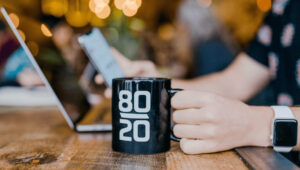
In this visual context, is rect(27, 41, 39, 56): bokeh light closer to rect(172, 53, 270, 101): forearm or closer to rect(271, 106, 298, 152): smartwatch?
rect(271, 106, 298, 152): smartwatch

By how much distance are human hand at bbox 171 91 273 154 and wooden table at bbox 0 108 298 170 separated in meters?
0.02

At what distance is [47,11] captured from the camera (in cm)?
534

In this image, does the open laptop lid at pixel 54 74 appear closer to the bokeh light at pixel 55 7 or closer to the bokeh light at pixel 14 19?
the bokeh light at pixel 14 19

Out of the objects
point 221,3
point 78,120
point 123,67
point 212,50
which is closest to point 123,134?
point 78,120

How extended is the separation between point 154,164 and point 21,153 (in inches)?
11.1

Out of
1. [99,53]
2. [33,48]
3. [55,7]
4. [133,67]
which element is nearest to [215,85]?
[133,67]

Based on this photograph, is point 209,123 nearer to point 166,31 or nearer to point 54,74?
point 54,74

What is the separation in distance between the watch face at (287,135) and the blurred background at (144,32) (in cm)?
59

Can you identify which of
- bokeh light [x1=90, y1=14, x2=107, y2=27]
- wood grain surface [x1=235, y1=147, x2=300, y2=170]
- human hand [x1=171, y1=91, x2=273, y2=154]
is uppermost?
bokeh light [x1=90, y1=14, x2=107, y2=27]

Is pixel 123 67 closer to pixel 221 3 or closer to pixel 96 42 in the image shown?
pixel 96 42

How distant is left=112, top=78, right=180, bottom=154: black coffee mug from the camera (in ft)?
1.94

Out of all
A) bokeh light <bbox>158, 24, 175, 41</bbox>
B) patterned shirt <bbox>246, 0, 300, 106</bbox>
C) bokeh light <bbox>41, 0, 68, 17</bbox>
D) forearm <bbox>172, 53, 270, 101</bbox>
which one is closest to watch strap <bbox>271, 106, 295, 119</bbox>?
patterned shirt <bbox>246, 0, 300, 106</bbox>

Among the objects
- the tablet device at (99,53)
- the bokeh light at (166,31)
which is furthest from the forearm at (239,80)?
the bokeh light at (166,31)

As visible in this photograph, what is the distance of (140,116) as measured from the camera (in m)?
0.59
